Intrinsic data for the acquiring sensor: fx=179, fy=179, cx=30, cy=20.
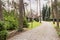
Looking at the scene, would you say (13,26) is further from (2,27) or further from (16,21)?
(2,27)

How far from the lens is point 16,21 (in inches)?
810

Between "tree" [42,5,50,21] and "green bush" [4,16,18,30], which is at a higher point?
"green bush" [4,16,18,30]

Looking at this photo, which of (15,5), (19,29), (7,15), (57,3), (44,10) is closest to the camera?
(19,29)

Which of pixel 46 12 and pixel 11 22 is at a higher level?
pixel 11 22

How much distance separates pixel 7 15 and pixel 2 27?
10035 mm

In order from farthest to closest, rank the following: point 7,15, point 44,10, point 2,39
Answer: point 44,10
point 7,15
point 2,39

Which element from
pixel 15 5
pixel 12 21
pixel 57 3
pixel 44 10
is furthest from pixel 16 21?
pixel 44 10

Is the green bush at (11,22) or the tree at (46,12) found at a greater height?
the green bush at (11,22)

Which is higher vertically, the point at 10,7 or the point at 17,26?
the point at 10,7

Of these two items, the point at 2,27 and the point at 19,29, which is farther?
the point at 19,29

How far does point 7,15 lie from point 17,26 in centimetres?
168

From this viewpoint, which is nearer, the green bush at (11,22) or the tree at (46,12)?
the green bush at (11,22)

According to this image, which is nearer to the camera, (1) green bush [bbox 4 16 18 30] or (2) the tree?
(1) green bush [bbox 4 16 18 30]

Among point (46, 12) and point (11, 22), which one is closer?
point (11, 22)
